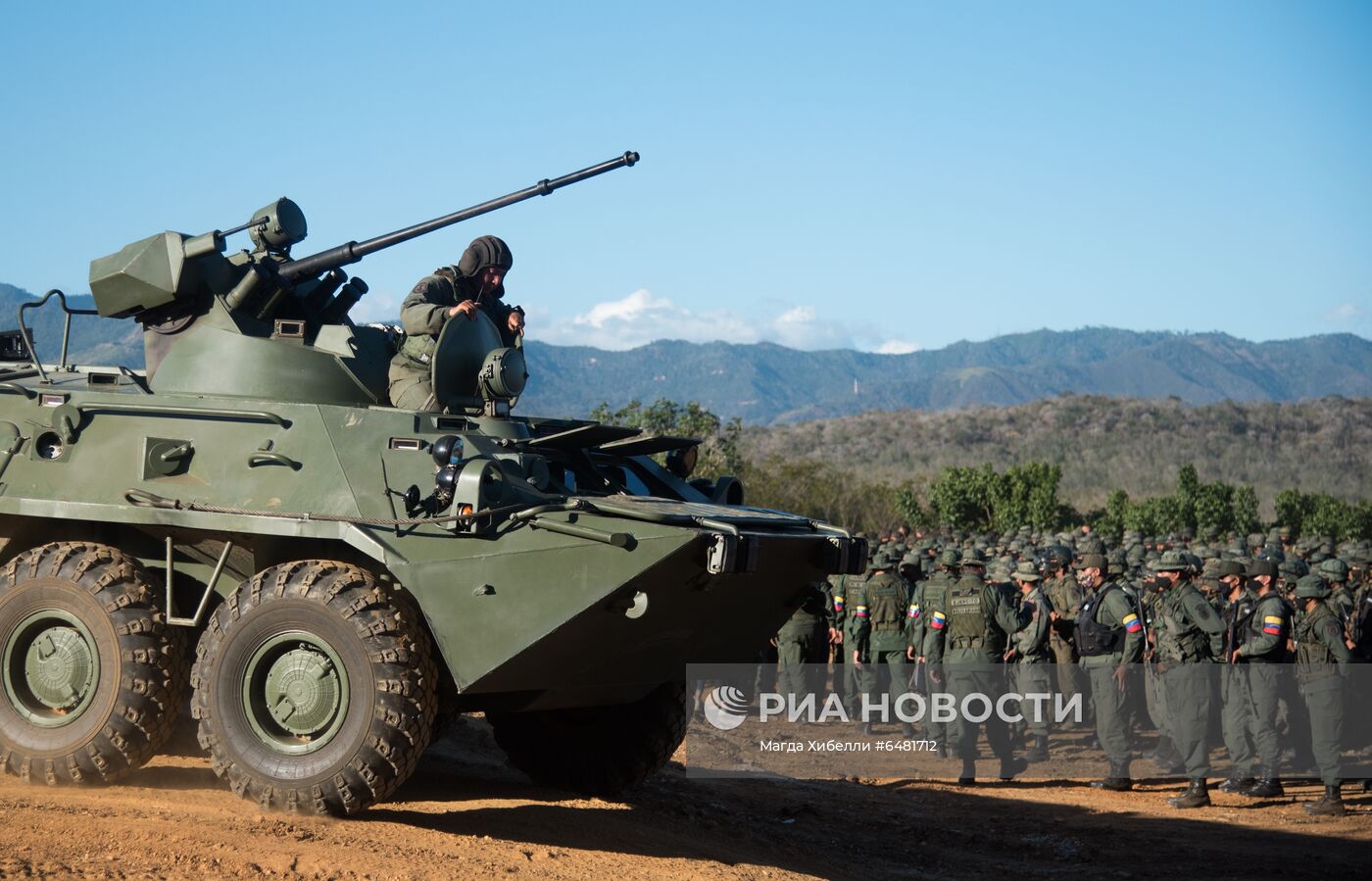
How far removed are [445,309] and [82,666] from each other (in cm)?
275

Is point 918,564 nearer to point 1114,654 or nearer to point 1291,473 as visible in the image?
point 1114,654

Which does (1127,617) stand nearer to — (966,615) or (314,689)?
(966,615)

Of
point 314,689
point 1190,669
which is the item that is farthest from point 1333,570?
point 314,689

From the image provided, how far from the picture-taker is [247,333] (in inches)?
356

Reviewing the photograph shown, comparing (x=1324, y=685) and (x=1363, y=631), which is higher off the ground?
(x=1363, y=631)

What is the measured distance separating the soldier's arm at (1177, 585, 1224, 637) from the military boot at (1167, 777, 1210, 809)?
110 centimetres

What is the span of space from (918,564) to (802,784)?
500 centimetres

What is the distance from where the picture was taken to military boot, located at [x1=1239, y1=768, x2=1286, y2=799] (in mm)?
12055

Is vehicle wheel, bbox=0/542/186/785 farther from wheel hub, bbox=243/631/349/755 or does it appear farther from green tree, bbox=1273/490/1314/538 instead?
green tree, bbox=1273/490/1314/538

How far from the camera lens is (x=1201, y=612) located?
11.7m

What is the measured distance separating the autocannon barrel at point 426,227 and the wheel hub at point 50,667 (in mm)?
2457

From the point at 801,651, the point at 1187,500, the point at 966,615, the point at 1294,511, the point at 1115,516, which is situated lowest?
the point at 801,651

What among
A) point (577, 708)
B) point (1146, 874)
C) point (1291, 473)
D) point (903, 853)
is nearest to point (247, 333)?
point (577, 708)

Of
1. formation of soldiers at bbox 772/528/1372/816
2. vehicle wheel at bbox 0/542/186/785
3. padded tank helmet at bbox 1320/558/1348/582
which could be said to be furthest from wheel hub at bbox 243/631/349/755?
padded tank helmet at bbox 1320/558/1348/582
